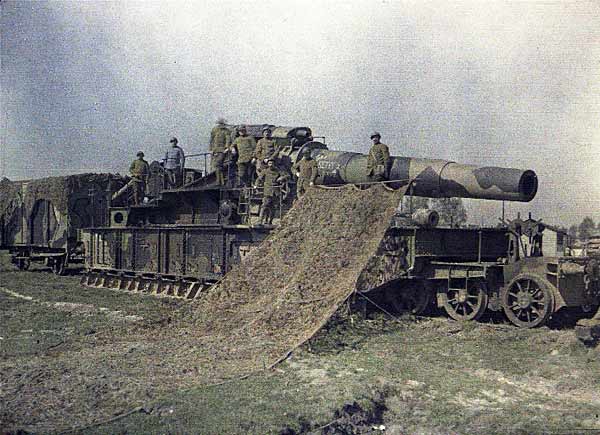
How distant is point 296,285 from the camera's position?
9.60 m

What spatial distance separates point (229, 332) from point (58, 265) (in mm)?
14471

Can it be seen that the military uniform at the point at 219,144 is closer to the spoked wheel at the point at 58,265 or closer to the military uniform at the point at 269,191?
the military uniform at the point at 269,191

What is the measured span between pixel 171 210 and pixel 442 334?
8700 mm

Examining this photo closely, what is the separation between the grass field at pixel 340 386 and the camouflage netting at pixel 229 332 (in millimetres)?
40

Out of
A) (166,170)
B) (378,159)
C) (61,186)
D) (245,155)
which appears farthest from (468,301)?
(61,186)

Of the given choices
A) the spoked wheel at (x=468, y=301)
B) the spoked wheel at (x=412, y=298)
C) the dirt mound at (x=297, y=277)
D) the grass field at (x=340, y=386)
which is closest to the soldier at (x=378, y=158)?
the dirt mound at (x=297, y=277)

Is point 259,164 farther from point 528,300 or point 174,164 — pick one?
point 528,300

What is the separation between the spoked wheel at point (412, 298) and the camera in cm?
1174

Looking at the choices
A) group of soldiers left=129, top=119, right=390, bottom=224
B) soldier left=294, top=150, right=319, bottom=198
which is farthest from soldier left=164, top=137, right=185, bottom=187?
soldier left=294, top=150, right=319, bottom=198

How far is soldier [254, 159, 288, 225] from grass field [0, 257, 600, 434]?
3.79 metres

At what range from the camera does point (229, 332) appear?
30.0ft

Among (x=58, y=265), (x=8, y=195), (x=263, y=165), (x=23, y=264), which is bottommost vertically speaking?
(x=23, y=264)

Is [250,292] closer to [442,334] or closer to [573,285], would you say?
[442,334]

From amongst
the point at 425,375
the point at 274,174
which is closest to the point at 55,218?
the point at 274,174
